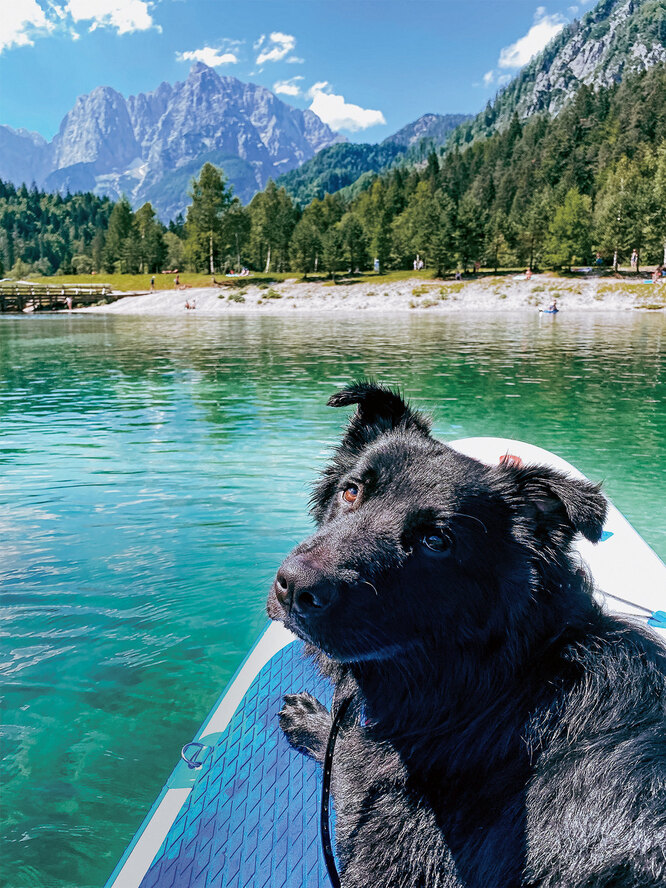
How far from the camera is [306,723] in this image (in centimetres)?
345

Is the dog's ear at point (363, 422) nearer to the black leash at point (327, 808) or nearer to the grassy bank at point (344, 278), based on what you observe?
the black leash at point (327, 808)

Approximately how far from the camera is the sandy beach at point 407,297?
204ft

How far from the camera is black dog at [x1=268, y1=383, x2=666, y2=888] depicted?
1.87 meters

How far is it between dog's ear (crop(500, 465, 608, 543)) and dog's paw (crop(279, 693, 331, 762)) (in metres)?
1.97

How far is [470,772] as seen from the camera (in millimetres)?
2148

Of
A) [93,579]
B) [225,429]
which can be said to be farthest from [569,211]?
[93,579]

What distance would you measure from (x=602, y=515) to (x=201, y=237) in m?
91.3

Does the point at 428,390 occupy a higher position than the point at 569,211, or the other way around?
the point at 569,211

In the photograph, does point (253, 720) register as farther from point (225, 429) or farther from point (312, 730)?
point (225, 429)

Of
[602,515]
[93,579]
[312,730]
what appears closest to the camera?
[602,515]

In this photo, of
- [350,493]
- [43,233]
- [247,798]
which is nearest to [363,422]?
[350,493]

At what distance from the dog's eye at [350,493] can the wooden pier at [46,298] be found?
272 feet

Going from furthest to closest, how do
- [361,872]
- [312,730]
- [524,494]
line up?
[312,730], [361,872], [524,494]

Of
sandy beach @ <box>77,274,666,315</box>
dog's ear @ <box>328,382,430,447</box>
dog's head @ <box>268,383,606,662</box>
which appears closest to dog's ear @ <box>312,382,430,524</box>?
dog's ear @ <box>328,382,430,447</box>
